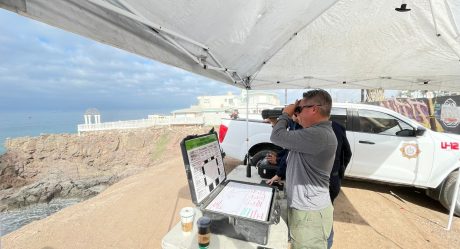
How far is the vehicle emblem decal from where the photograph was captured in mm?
4270

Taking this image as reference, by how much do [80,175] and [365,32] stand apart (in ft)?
83.9

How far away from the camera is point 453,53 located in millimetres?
2824

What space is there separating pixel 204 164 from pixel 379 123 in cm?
442

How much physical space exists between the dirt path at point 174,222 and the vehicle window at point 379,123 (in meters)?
1.38

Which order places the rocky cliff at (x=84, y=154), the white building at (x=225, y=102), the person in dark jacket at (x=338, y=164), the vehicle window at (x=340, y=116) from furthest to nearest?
1. the white building at (x=225, y=102)
2. the rocky cliff at (x=84, y=154)
3. the vehicle window at (x=340, y=116)
4. the person in dark jacket at (x=338, y=164)

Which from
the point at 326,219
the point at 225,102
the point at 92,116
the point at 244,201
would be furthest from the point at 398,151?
the point at 225,102

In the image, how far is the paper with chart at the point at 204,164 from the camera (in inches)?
64.6

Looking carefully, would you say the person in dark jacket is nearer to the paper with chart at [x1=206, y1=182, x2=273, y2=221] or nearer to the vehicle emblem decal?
the paper with chart at [x1=206, y1=182, x2=273, y2=221]

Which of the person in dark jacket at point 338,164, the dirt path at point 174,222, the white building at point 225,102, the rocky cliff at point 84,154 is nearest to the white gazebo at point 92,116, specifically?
the rocky cliff at point 84,154

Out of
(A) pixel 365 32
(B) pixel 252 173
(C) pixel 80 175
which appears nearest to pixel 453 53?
(A) pixel 365 32

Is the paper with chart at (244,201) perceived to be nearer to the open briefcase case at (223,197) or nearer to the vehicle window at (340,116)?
the open briefcase case at (223,197)

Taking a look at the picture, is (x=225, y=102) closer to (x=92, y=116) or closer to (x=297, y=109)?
(x=92, y=116)

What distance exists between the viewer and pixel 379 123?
4668 mm

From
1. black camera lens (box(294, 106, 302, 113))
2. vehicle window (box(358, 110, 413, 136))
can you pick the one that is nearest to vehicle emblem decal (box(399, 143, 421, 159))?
vehicle window (box(358, 110, 413, 136))
